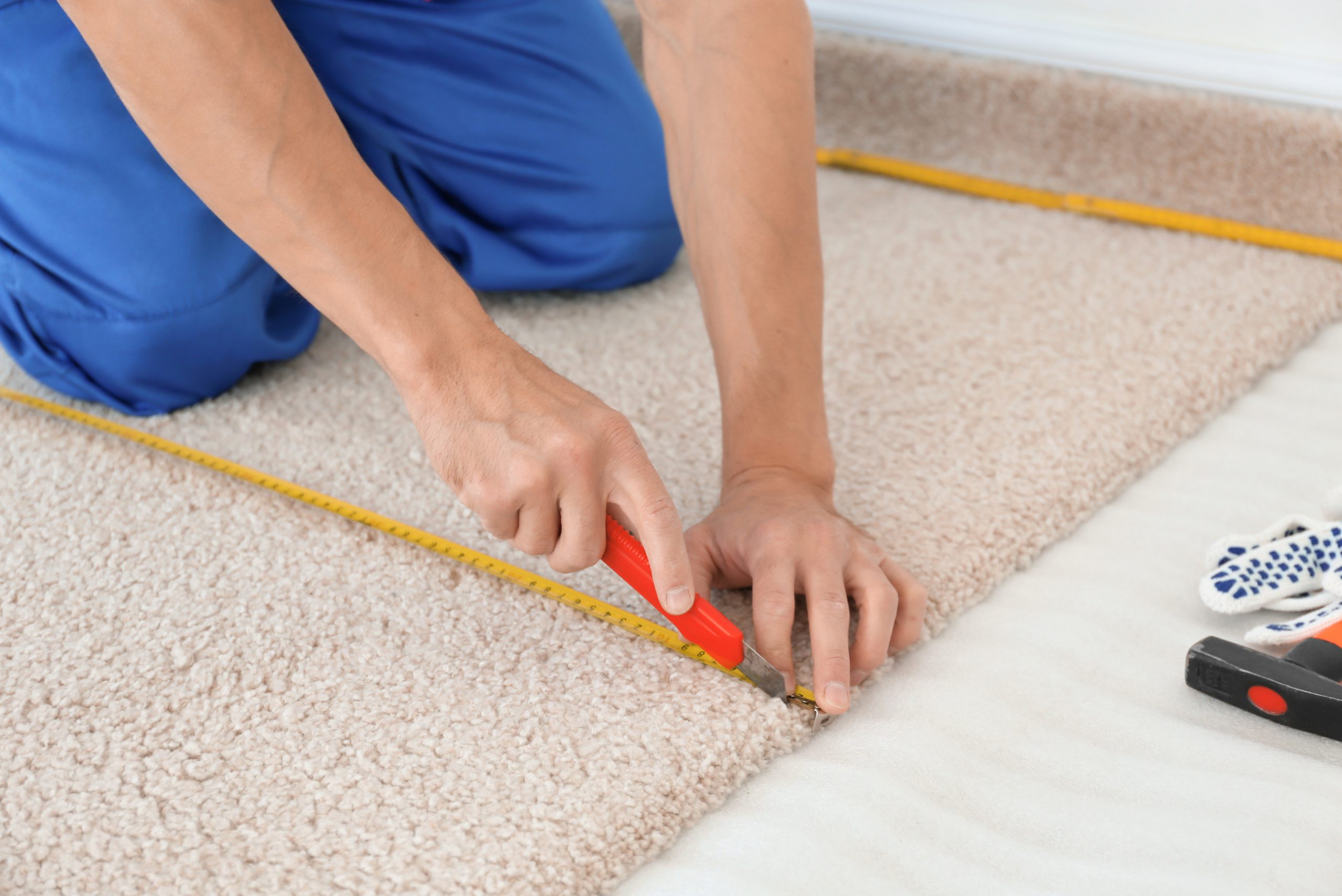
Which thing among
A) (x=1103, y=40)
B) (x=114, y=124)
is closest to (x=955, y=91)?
(x=1103, y=40)

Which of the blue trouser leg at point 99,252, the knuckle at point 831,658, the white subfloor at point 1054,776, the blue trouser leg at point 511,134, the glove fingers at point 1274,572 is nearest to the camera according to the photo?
the white subfloor at point 1054,776

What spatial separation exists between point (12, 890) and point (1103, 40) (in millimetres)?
1780

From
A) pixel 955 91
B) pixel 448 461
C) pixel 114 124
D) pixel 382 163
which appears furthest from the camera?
pixel 955 91

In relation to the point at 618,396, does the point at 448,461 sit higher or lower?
higher

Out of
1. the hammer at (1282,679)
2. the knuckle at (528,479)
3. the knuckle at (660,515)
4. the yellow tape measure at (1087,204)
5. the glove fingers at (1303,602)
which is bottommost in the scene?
the yellow tape measure at (1087,204)

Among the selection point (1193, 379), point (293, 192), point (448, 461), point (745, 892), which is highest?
point (293, 192)

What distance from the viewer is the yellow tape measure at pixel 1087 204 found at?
1.56 m

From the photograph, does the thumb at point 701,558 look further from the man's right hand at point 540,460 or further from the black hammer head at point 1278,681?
the black hammer head at point 1278,681

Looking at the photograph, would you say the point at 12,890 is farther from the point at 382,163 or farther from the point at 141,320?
the point at 382,163

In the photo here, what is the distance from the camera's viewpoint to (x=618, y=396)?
1.28m

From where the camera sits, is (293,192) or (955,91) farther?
(955,91)

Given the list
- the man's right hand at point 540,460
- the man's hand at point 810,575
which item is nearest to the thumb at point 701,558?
the man's hand at point 810,575

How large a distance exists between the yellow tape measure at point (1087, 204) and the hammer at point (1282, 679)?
0.91 metres

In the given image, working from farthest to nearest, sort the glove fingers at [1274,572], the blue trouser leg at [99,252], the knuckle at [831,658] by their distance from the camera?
the blue trouser leg at [99,252] < the glove fingers at [1274,572] < the knuckle at [831,658]
